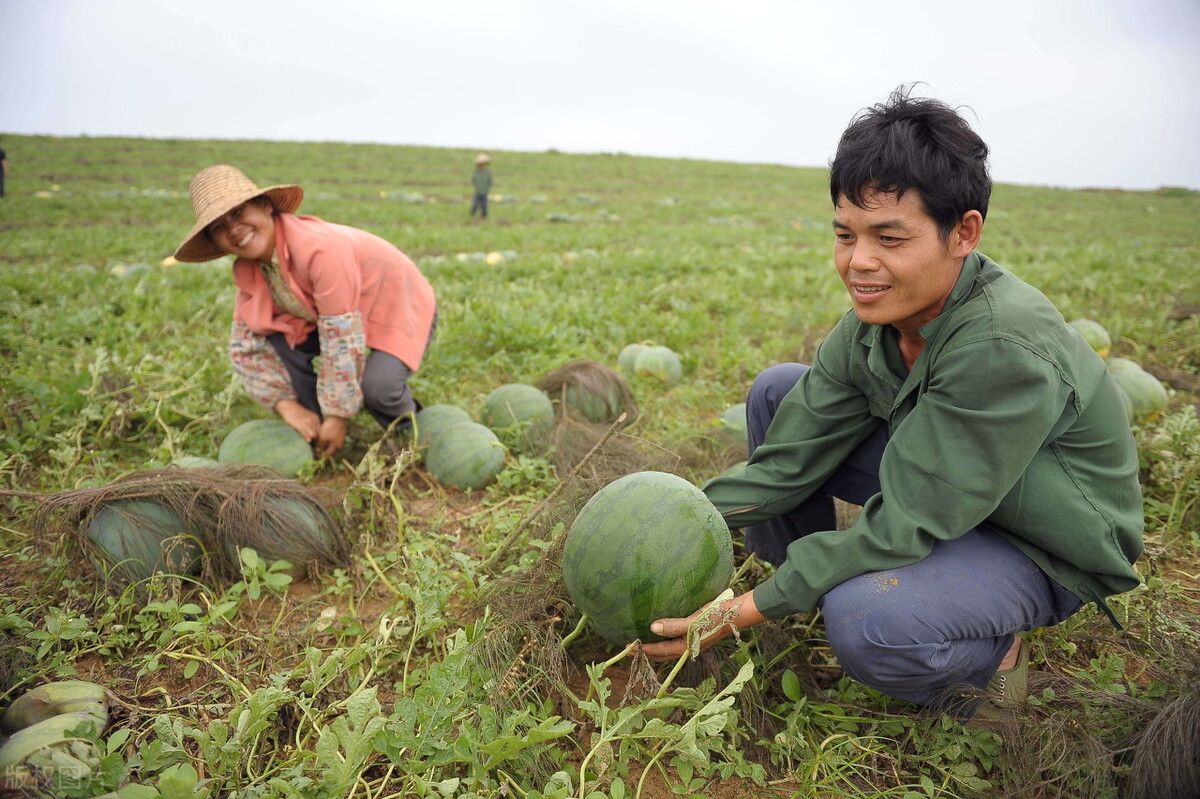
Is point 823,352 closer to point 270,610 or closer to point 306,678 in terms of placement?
point 306,678

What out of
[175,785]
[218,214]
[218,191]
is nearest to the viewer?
[175,785]

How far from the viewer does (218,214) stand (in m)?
3.03

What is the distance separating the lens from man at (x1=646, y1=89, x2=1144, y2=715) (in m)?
1.79

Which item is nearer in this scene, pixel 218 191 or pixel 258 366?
pixel 218 191

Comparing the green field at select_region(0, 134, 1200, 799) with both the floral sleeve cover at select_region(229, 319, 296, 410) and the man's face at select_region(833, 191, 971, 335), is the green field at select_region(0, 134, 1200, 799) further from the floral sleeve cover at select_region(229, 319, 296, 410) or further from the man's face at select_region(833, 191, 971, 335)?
the man's face at select_region(833, 191, 971, 335)

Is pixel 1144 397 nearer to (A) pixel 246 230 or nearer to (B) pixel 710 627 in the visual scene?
(B) pixel 710 627

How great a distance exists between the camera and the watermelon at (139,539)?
102 inches

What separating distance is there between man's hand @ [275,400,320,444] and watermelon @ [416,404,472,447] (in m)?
0.49

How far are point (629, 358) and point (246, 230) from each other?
98.4 inches

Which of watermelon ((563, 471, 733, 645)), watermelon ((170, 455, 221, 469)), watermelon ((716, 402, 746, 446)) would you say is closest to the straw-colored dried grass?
watermelon ((170, 455, 221, 469))

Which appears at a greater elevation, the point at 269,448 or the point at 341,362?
the point at 341,362

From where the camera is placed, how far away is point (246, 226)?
3.19 m

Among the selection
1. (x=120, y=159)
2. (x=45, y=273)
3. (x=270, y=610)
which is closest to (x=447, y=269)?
(x=45, y=273)

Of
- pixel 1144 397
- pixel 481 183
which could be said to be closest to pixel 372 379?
pixel 1144 397
